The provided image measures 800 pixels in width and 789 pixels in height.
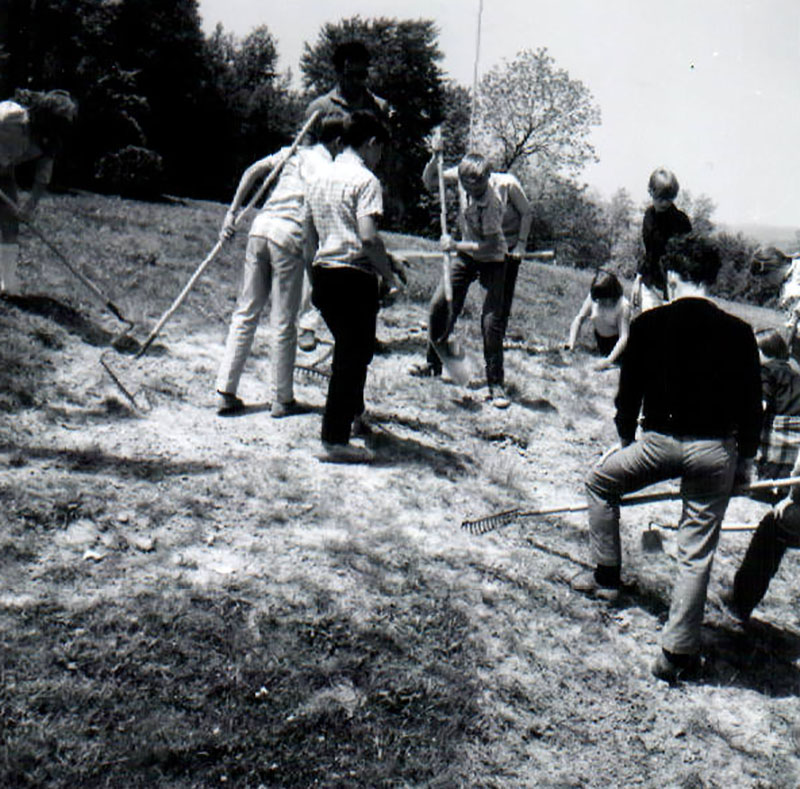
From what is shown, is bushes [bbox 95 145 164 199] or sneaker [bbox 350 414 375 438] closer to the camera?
sneaker [bbox 350 414 375 438]

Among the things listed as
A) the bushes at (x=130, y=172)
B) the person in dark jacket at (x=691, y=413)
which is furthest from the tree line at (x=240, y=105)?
the person in dark jacket at (x=691, y=413)

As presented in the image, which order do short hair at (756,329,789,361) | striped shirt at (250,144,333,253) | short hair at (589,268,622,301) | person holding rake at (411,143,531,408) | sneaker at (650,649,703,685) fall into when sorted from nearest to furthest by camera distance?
sneaker at (650,649,703,685) → short hair at (756,329,789,361) → striped shirt at (250,144,333,253) → person holding rake at (411,143,531,408) → short hair at (589,268,622,301)

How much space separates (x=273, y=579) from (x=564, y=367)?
545cm

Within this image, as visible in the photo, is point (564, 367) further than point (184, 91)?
No

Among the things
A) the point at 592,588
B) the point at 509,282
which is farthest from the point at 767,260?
the point at 592,588

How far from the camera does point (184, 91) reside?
3203 cm

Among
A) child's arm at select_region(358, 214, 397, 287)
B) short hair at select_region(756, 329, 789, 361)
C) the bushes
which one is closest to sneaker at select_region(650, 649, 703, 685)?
short hair at select_region(756, 329, 789, 361)

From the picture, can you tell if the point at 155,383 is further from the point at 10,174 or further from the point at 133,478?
the point at 10,174

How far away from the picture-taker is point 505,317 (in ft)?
25.9

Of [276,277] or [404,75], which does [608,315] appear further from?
[404,75]

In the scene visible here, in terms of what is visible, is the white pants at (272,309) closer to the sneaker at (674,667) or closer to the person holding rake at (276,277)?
the person holding rake at (276,277)

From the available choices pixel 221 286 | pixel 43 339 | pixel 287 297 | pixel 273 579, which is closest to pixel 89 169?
pixel 221 286

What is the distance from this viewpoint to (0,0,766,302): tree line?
22.3m

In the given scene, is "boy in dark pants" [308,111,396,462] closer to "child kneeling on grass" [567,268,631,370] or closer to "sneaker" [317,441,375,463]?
"sneaker" [317,441,375,463]
